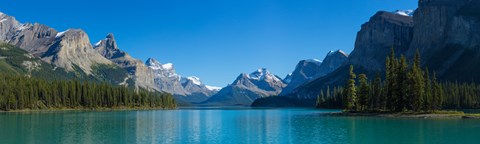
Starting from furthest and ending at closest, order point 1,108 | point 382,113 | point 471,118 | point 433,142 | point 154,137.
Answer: point 1,108 → point 382,113 → point 471,118 → point 154,137 → point 433,142

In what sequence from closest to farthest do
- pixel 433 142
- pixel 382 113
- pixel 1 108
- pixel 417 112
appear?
pixel 433 142
pixel 417 112
pixel 382 113
pixel 1 108

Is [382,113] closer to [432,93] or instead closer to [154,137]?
[432,93]

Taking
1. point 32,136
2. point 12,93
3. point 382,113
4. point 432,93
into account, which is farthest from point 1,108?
point 432,93

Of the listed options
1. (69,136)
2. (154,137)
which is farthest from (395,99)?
(69,136)

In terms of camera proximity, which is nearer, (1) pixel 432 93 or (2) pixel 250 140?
(2) pixel 250 140

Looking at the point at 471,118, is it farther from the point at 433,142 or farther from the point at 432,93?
the point at 433,142

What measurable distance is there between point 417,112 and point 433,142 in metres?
71.5

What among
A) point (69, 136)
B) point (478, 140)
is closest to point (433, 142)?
point (478, 140)

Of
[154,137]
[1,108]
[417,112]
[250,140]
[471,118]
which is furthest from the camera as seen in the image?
[1,108]

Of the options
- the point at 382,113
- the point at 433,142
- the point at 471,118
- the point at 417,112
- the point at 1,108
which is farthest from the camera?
→ the point at 1,108

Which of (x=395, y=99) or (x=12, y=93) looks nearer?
(x=395, y=99)

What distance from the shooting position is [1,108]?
186 m

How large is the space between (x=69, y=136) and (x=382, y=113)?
3697 inches

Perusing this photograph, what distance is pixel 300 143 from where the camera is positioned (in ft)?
195
